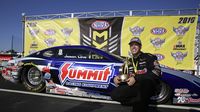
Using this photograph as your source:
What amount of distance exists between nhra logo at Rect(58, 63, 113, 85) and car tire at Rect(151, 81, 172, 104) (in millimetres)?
1103

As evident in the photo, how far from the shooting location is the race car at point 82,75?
237 inches

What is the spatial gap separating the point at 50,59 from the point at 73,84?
39.3 inches

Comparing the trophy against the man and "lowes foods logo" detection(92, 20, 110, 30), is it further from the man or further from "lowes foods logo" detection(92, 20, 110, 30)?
"lowes foods logo" detection(92, 20, 110, 30)

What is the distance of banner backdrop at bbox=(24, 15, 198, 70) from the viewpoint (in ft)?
36.2

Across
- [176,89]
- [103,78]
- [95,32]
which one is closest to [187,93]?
[176,89]

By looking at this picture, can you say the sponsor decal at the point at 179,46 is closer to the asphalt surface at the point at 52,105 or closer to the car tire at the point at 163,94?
the car tire at the point at 163,94

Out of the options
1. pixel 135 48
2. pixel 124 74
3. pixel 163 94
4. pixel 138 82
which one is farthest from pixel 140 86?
pixel 163 94

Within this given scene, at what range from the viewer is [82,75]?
669cm

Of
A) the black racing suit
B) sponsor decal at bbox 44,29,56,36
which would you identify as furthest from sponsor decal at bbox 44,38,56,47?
the black racing suit

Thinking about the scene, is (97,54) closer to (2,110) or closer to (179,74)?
(179,74)

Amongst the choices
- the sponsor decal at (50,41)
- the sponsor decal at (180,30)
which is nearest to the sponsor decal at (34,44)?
the sponsor decal at (50,41)

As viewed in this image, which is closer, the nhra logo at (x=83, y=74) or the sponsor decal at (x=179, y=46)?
the nhra logo at (x=83, y=74)

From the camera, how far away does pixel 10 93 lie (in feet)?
23.9

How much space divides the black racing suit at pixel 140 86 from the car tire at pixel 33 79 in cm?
436
